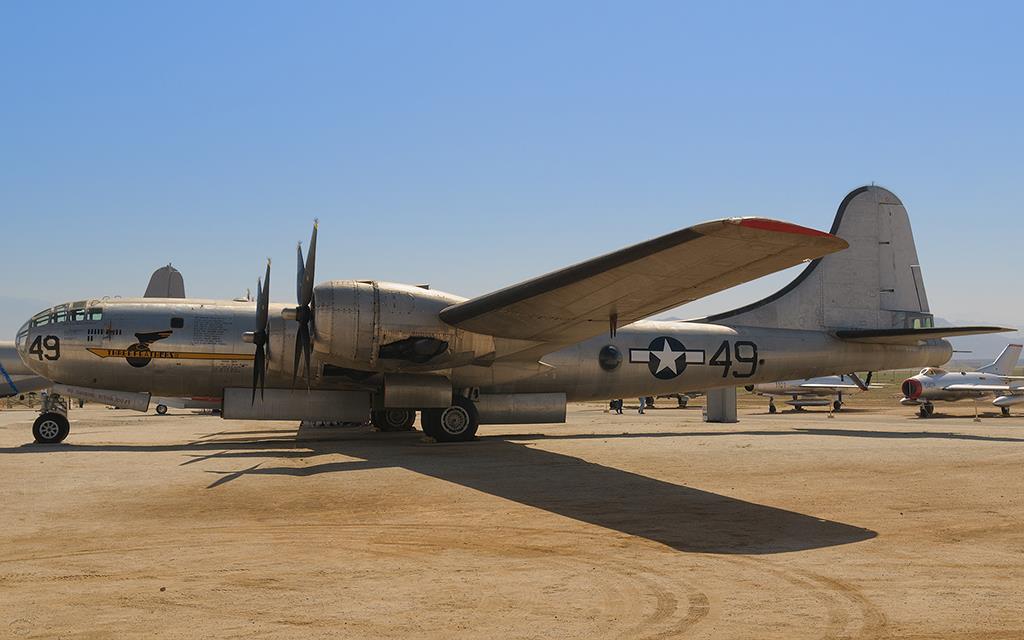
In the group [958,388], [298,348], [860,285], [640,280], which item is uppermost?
[860,285]

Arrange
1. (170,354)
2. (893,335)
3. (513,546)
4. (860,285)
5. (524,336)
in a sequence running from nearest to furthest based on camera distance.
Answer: (513,546)
(524,336)
(170,354)
(893,335)
(860,285)

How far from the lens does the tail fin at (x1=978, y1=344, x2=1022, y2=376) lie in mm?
55000

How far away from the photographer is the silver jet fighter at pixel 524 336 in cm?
1520

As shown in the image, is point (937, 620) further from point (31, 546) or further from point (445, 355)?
point (445, 355)

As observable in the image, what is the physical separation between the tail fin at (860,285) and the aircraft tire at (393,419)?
9177mm

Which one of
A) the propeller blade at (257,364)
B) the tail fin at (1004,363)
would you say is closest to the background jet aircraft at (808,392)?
the tail fin at (1004,363)

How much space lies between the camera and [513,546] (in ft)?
28.5

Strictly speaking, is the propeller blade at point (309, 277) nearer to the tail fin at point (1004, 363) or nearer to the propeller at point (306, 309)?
the propeller at point (306, 309)

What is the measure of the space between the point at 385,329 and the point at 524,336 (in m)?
3.14

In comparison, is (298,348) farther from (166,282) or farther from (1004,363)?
(1004,363)

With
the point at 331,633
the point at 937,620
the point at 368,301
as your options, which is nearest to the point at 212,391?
the point at 368,301

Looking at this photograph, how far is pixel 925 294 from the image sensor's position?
2623 cm

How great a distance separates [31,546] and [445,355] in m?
10.8

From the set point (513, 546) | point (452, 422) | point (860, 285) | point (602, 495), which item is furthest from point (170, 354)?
point (860, 285)
